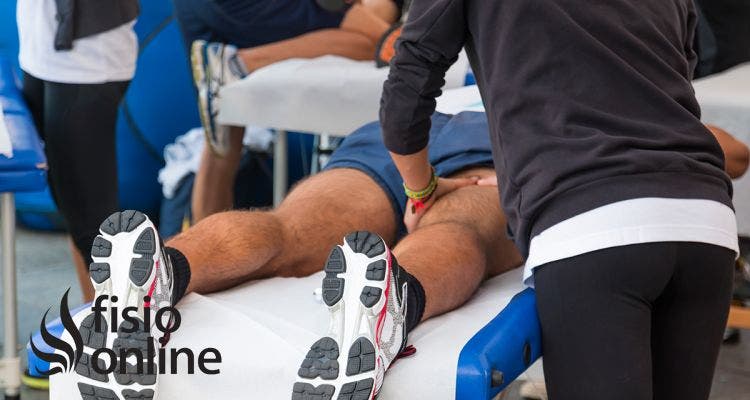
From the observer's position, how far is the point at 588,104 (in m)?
1.28

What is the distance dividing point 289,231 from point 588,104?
68 centimetres

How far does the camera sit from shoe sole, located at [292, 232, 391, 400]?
126 centimetres

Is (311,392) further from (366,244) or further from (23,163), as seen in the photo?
(23,163)

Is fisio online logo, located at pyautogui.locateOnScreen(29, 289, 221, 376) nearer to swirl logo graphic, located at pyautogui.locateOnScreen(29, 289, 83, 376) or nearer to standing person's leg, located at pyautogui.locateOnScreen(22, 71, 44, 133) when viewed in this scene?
swirl logo graphic, located at pyautogui.locateOnScreen(29, 289, 83, 376)

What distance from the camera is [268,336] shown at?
1.47m

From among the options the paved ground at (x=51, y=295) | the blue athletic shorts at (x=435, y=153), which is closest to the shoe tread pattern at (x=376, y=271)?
the blue athletic shorts at (x=435, y=153)

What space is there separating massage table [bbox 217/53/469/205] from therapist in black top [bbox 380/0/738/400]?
1.52 m

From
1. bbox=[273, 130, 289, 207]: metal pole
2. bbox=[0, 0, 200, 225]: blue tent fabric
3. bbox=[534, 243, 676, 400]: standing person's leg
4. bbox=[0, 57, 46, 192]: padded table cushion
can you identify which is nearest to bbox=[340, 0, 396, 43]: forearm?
bbox=[273, 130, 289, 207]: metal pole

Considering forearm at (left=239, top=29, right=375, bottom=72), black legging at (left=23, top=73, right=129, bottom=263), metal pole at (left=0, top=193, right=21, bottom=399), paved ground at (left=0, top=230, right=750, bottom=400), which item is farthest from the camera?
forearm at (left=239, top=29, right=375, bottom=72)

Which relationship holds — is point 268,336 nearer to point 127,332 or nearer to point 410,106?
point 127,332

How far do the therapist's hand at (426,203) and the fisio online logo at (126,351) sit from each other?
1.61 feet

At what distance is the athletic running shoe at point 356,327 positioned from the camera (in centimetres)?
127

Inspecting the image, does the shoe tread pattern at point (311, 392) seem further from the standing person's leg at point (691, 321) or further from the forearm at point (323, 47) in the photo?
the forearm at point (323, 47)

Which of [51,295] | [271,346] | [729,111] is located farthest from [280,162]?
[271,346]
